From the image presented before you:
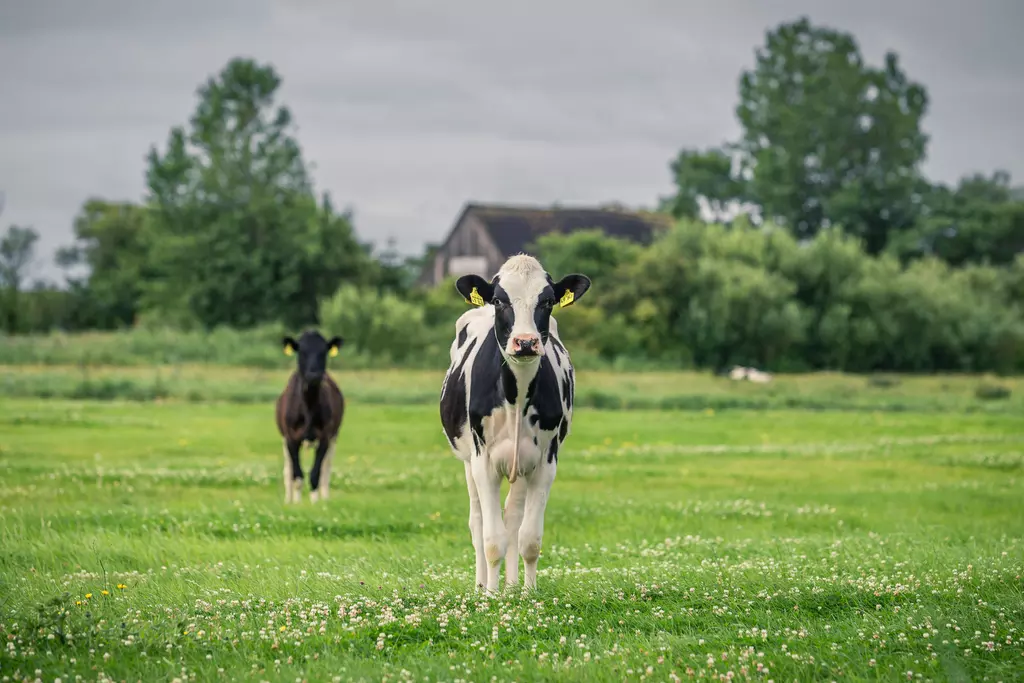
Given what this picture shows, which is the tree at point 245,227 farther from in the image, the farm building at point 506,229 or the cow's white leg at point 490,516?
the cow's white leg at point 490,516

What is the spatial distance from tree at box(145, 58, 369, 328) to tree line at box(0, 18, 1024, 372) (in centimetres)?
12

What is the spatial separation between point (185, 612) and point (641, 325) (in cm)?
5021

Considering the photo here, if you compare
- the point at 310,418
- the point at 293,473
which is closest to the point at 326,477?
the point at 293,473

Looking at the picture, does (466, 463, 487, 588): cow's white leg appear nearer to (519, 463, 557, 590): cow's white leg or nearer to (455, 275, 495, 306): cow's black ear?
(519, 463, 557, 590): cow's white leg

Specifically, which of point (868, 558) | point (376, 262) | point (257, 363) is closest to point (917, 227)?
point (376, 262)

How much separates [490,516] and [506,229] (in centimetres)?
6166

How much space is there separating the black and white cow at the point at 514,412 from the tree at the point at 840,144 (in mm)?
74033

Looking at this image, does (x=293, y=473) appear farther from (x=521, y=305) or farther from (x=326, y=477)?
(x=521, y=305)

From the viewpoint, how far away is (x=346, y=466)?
25.1 meters

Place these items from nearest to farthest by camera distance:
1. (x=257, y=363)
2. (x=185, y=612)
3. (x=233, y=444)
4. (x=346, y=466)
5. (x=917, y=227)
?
1. (x=185, y=612)
2. (x=346, y=466)
3. (x=233, y=444)
4. (x=257, y=363)
5. (x=917, y=227)

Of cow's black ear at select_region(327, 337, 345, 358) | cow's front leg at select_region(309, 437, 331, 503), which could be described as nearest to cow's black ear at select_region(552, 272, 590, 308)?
cow's front leg at select_region(309, 437, 331, 503)

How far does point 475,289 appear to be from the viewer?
11359 millimetres

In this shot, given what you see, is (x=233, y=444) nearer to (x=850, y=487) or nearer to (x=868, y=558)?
(x=850, y=487)

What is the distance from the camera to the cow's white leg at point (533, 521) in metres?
10.8
